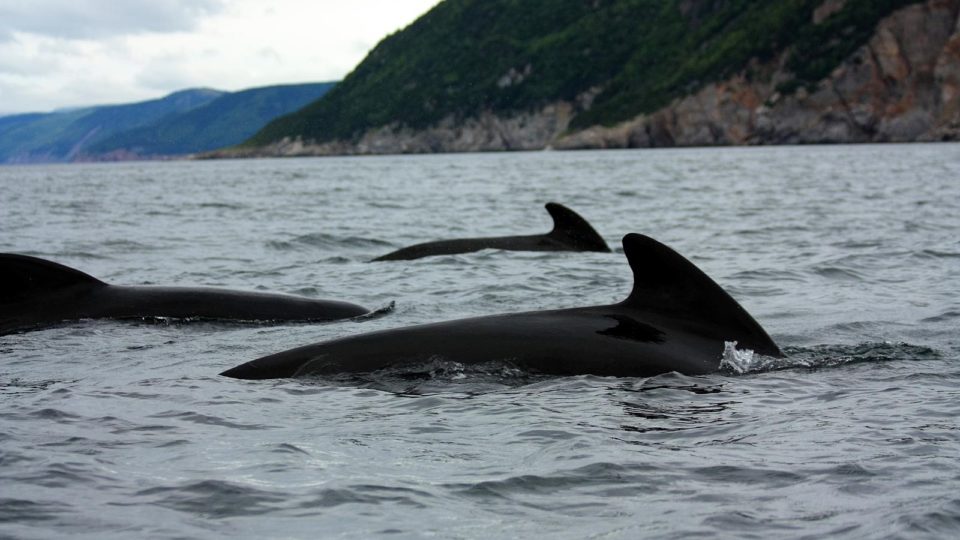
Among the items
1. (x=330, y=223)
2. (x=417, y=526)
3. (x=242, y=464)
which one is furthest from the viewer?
(x=330, y=223)

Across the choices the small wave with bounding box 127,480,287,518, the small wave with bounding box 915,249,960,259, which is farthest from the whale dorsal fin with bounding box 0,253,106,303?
the small wave with bounding box 915,249,960,259

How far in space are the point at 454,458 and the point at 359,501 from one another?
0.90 meters

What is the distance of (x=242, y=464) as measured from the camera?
6.39 meters

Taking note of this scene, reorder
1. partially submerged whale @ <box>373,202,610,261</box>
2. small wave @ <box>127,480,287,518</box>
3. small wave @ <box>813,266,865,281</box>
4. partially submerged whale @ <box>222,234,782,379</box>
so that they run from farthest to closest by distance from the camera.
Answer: partially submerged whale @ <box>373,202,610,261</box>, small wave @ <box>813,266,865,281</box>, partially submerged whale @ <box>222,234,782,379</box>, small wave @ <box>127,480,287,518</box>

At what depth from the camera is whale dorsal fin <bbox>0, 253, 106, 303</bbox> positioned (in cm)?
1106

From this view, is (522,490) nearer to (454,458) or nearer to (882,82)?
(454,458)

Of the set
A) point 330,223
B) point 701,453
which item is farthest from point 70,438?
point 330,223

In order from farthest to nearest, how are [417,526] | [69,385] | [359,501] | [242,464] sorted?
A: [69,385] → [242,464] → [359,501] → [417,526]

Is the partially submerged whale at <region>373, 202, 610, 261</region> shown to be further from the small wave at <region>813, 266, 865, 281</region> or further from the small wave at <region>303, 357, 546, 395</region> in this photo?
the small wave at <region>303, 357, 546, 395</region>

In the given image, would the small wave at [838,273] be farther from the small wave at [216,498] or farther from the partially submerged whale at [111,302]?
the small wave at [216,498]

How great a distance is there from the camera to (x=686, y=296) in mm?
8602

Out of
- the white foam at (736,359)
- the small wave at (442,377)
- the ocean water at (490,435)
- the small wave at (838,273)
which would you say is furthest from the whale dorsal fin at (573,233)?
the small wave at (442,377)

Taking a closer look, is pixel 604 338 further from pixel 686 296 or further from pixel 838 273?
pixel 838 273

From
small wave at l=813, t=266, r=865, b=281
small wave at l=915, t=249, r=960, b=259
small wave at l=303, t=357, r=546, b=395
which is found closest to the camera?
small wave at l=303, t=357, r=546, b=395
